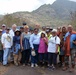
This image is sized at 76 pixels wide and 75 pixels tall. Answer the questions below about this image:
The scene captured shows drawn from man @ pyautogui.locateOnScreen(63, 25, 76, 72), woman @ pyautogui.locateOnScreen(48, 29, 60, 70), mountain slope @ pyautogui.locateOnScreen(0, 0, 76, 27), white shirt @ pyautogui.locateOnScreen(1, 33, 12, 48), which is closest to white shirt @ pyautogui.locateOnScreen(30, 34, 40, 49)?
woman @ pyautogui.locateOnScreen(48, 29, 60, 70)

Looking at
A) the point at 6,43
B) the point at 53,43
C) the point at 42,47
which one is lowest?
the point at 42,47

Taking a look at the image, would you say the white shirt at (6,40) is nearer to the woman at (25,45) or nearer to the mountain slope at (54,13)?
the woman at (25,45)

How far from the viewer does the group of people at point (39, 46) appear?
37.3 feet

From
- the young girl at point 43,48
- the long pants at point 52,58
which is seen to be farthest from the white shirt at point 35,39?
the long pants at point 52,58

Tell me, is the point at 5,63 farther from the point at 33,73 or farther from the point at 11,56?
the point at 33,73

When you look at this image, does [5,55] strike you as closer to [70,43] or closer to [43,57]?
[43,57]

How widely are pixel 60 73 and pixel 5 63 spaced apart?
116 inches

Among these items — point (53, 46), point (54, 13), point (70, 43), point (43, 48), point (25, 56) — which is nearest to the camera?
point (70, 43)

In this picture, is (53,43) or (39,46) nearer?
(53,43)

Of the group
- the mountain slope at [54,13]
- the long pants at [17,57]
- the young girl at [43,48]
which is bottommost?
the long pants at [17,57]

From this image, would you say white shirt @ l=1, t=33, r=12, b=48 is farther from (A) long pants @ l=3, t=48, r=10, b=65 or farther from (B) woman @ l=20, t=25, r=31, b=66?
(B) woman @ l=20, t=25, r=31, b=66

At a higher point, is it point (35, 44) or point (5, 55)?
point (35, 44)

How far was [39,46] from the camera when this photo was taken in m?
11.8

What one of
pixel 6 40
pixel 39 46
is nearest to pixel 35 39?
pixel 39 46
